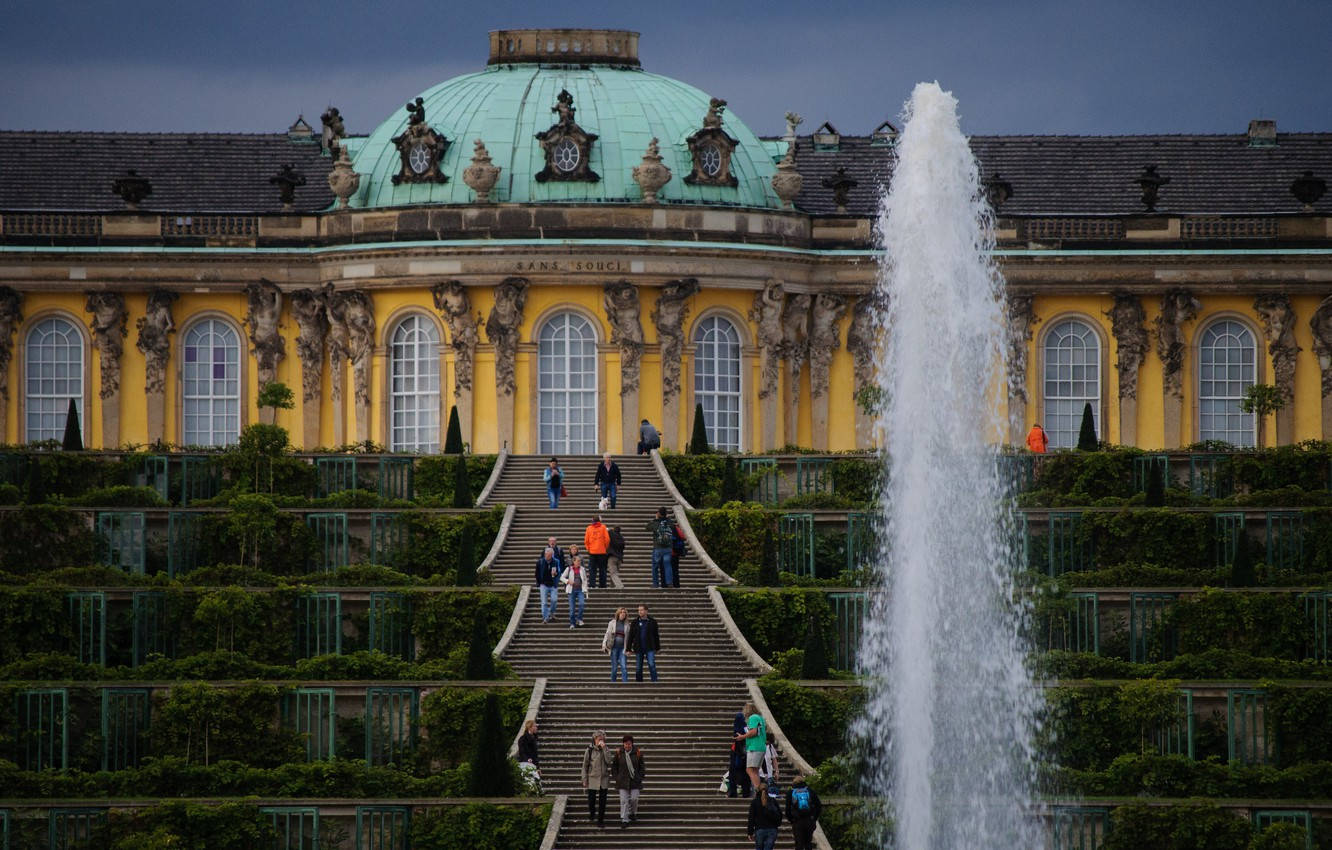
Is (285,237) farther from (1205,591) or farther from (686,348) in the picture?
(1205,591)

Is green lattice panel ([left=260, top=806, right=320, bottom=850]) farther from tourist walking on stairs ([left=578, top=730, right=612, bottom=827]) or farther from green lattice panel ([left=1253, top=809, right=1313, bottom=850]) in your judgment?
green lattice panel ([left=1253, top=809, right=1313, bottom=850])

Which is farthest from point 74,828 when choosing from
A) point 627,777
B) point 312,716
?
point 627,777

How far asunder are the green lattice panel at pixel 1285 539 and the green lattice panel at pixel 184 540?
19.7 metres

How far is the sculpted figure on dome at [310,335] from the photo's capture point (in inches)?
3150

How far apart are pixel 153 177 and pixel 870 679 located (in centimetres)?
3620

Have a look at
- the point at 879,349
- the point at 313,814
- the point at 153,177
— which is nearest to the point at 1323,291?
the point at 879,349

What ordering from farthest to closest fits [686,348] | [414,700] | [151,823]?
[686,348]
[414,700]
[151,823]

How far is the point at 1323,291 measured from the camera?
80688 millimetres

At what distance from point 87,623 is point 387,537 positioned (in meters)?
7.33

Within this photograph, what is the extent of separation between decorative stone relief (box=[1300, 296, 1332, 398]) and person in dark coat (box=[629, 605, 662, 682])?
29.6m

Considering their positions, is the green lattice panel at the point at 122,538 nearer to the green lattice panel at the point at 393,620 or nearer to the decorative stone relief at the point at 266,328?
the green lattice panel at the point at 393,620

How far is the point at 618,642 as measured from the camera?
55656 millimetres

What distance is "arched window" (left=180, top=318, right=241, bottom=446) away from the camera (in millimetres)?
80875

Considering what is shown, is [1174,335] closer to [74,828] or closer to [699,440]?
[699,440]
